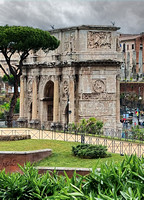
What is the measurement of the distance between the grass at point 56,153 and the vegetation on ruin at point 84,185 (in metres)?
6.14

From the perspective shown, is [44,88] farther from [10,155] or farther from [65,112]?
[10,155]

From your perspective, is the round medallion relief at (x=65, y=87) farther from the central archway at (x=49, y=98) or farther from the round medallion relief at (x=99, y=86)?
the central archway at (x=49, y=98)

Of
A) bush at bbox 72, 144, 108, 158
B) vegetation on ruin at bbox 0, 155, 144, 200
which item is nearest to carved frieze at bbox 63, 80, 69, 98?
bush at bbox 72, 144, 108, 158

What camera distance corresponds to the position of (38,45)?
1409 inches

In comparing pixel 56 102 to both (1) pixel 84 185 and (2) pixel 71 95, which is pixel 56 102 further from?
(1) pixel 84 185

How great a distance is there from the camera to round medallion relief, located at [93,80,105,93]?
38.7m

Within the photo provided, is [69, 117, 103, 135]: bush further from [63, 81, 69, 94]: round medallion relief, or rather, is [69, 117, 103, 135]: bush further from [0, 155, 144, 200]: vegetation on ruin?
[0, 155, 144, 200]: vegetation on ruin

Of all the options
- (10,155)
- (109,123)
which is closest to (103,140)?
(10,155)

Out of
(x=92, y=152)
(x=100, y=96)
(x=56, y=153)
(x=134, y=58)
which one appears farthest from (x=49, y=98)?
(x=134, y=58)

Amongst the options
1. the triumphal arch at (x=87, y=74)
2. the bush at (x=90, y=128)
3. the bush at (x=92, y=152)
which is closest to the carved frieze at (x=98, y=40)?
the triumphal arch at (x=87, y=74)

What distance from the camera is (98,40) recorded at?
38.7m

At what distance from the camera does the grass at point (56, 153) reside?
17656 millimetres

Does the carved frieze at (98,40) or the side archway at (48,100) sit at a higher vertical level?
the carved frieze at (98,40)

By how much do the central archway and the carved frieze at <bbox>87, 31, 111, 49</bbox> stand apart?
688cm
